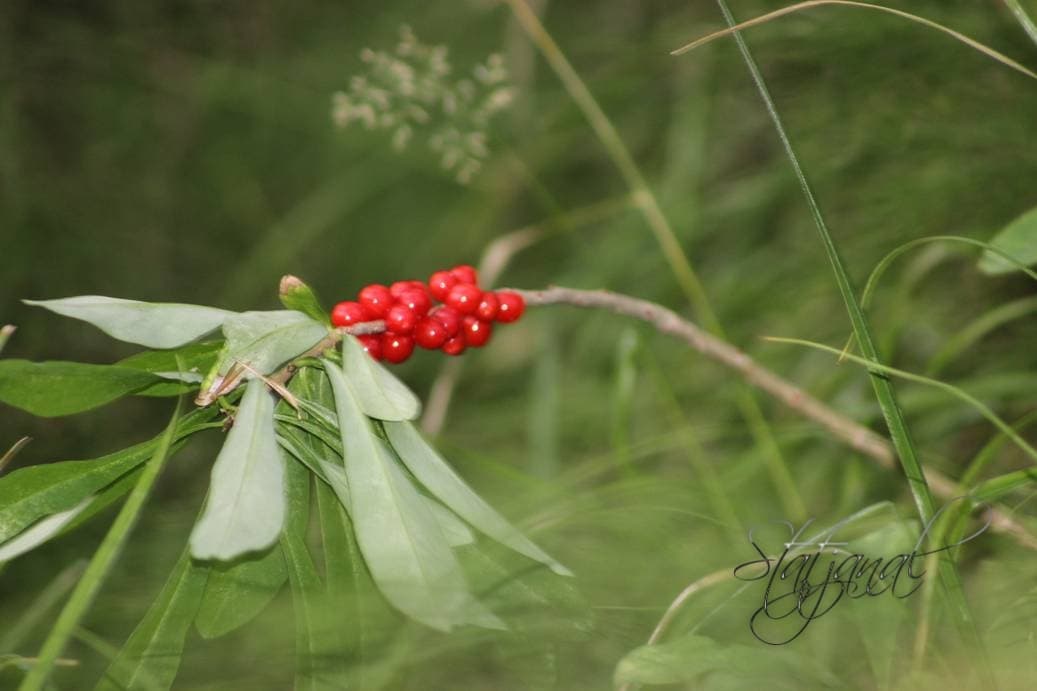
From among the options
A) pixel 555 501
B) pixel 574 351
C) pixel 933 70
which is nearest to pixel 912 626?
pixel 555 501

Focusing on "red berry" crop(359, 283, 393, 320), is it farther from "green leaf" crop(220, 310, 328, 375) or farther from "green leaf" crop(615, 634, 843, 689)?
"green leaf" crop(615, 634, 843, 689)

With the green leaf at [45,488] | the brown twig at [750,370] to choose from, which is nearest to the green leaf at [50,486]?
the green leaf at [45,488]

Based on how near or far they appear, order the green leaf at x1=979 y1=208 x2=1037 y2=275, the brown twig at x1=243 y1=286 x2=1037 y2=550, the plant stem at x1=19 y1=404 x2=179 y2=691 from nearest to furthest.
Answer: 1. the plant stem at x1=19 y1=404 x2=179 y2=691
2. the green leaf at x1=979 y1=208 x2=1037 y2=275
3. the brown twig at x1=243 y1=286 x2=1037 y2=550

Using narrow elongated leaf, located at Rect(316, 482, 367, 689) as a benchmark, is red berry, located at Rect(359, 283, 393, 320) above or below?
above

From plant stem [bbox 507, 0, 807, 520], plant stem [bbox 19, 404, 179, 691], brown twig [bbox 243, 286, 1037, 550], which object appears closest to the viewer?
plant stem [bbox 19, 404, 179, 691]

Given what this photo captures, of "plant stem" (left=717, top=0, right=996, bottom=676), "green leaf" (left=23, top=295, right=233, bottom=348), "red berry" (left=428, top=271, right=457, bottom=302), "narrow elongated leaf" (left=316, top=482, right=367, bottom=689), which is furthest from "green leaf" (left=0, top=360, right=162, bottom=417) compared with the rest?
"plant stem" (left=717, top=0, right=996, bottom=676)

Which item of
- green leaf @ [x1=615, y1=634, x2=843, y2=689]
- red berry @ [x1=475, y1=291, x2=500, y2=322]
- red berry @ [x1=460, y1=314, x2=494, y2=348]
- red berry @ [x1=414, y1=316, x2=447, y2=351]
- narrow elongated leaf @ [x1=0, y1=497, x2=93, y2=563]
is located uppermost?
red berry @ [x1=475, y1=291, x2=500, y2=322]

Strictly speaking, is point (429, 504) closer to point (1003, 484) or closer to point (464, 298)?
Answer: point (464, 298)

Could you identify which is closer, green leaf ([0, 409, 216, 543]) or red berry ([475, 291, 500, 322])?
green leaf ([0, 409, 216, 543])

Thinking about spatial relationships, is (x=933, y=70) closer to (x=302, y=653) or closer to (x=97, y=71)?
(x=302, y=653)
